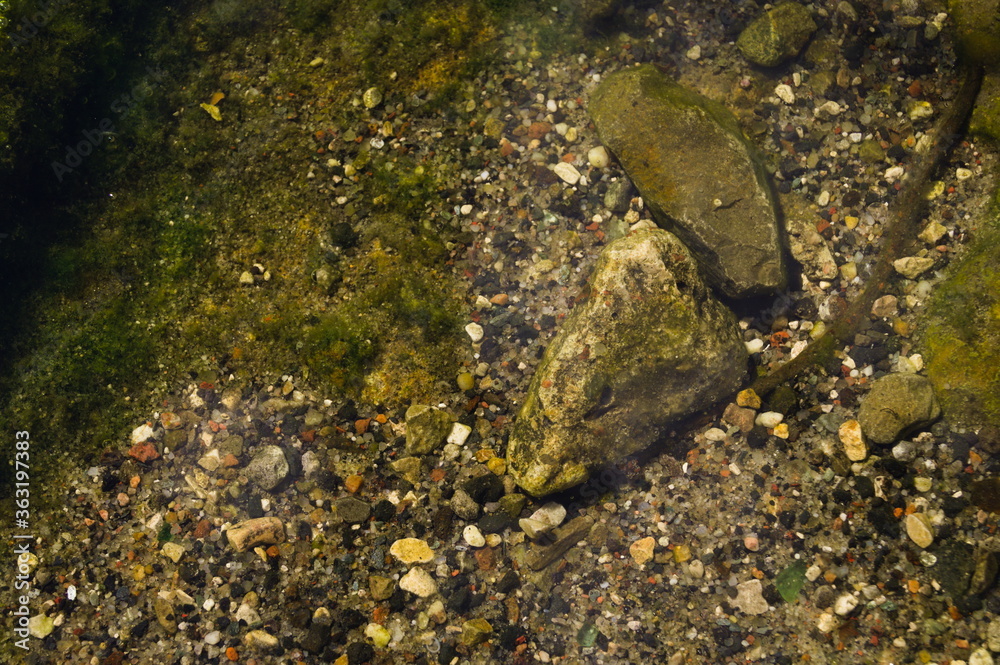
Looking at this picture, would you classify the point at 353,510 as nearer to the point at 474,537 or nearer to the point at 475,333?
the point at 474,537

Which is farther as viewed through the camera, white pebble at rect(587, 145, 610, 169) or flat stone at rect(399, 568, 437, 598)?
white pebble at rect(587, 145, 610, 169)

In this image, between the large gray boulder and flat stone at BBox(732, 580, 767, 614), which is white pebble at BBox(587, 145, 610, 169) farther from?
flat stone at BBox(732, 580, 767, 614)

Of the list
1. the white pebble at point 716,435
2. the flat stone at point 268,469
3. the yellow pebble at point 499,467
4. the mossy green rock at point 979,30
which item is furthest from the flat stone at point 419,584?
the mossy green rock at point 979,30

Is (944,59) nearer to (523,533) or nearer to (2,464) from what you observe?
(523,533)

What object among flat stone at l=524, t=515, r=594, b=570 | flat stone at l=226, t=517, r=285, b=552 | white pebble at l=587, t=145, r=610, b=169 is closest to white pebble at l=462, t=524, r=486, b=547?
flat stone at l=524, t=515, r=594, b=570

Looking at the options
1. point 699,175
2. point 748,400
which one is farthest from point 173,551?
Result: point 699,175

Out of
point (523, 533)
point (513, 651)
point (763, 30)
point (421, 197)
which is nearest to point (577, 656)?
point (513, 651)
